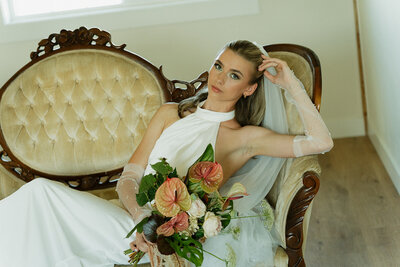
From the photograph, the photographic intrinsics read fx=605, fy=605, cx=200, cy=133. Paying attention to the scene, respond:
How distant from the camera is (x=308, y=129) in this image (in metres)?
2.56

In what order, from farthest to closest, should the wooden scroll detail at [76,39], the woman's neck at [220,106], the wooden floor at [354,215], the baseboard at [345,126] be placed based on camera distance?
the baseboard at [345,126]
the wooden scroll detail at [76,39]
the wooden floor at [354,215]
the woman's neck at [220,106]

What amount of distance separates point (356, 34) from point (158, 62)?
1.63 metres

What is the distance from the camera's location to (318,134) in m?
2.54

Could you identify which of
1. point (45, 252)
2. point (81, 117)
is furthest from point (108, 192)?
point (45, 252)

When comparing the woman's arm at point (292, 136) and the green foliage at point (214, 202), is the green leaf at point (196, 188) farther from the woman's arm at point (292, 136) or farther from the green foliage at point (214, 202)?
the woman's arm at point (292, 136)

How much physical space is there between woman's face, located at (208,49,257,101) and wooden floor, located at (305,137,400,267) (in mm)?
1048

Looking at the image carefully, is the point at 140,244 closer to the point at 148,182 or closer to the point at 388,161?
the point at 148,182

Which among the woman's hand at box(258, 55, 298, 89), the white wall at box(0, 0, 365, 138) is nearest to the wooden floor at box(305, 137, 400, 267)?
the white wall at box(0, 0, 365, 138)

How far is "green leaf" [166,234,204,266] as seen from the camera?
2127 millimetres

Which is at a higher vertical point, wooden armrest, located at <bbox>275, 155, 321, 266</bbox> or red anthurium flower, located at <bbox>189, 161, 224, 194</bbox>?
red anthurium flower, located at <bbox>189, 161, 224, 194</bbox>

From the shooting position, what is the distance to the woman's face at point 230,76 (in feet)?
8.77

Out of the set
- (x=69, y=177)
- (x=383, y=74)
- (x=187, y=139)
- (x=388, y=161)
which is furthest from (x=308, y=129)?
(x=388, y=161)

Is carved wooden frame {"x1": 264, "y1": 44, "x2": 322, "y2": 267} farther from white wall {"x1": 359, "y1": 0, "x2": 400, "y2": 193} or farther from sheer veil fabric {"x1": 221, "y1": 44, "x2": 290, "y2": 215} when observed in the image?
white wall {"x1": 359, "y1": 0, "x2": 400, "y2": 193}

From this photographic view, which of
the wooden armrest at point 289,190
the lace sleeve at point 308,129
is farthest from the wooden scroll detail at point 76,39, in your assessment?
the wooden armrest at point 289,190
